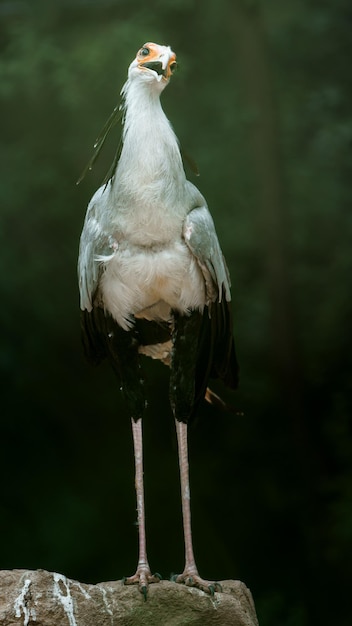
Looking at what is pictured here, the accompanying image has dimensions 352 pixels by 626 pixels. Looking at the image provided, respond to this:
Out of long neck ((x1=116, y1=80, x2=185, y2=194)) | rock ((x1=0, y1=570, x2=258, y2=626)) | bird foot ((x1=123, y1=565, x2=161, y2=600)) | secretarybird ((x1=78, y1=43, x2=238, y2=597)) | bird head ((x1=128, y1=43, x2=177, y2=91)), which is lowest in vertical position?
rock ((x1=0, y1=570, x2=258, y2=626))

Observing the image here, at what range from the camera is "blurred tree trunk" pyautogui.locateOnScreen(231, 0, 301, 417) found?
4652mm

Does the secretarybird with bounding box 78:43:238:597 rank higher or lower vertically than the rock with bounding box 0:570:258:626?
higher

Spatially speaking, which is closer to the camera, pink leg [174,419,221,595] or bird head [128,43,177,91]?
pink leg [174,419,221,595]

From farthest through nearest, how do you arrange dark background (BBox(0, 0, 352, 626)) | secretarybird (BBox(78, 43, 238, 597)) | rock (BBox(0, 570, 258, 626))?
dark background (BBox(0, 0, 352, 626)) → secretarybird (BBox(78, 43, 238, 597)) → rock (BBox(0, 570, 258, 626))

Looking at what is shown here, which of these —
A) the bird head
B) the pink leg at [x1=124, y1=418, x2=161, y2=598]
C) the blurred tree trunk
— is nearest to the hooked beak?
the bird head

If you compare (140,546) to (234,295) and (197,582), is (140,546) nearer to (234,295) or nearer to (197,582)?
(197,582)

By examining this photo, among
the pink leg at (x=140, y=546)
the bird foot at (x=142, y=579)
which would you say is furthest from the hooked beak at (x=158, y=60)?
the bird foot at (x=142, y=579)

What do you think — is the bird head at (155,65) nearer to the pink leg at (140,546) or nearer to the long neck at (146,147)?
the long neck at (146,147)

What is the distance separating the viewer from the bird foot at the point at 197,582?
2757 millimetres

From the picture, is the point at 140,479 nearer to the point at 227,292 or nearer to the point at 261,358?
the point at 227,292

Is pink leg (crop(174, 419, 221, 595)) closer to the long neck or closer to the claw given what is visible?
the claw

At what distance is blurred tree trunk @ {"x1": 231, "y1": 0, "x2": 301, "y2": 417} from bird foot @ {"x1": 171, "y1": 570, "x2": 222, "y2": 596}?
1.93 metres

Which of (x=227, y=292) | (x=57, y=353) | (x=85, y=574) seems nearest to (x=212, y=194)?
(x=57, y=353)

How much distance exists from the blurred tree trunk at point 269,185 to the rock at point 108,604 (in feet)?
6.35
